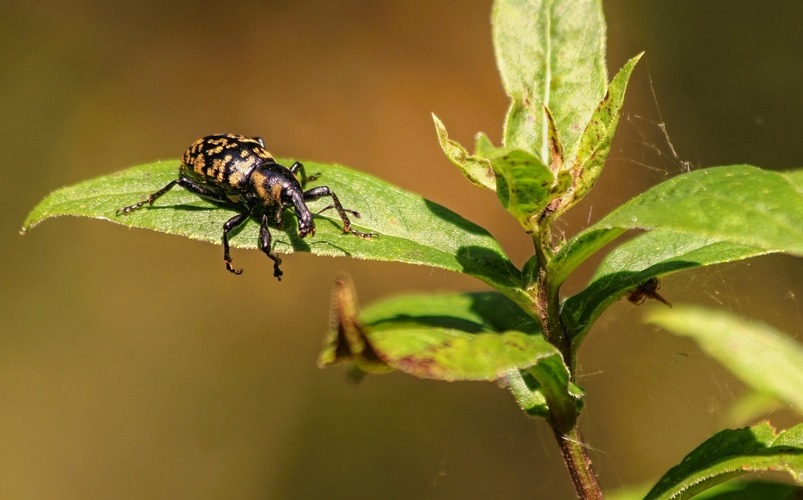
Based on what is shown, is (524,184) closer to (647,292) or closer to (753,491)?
(647,292)

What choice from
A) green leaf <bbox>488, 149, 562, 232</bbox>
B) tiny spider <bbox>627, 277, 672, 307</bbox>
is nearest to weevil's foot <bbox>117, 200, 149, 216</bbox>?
green leaf <bbox>488, 149, 562, 232</bbox>

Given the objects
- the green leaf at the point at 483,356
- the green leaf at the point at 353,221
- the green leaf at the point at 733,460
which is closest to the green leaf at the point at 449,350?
the green leaf at the point at 483,356

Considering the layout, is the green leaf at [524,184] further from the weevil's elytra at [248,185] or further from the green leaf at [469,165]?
the weevil's elytra at [248,185]

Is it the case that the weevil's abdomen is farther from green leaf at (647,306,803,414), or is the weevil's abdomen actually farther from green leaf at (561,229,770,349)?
green leaf at (647,306,803,414)

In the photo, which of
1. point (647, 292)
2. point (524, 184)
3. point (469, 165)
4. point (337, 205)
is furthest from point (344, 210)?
point (647, 292)

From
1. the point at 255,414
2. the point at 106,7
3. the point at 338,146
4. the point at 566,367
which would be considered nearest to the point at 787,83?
the point at 338,146

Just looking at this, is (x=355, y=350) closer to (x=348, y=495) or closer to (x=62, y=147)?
(x=348, y=495)
